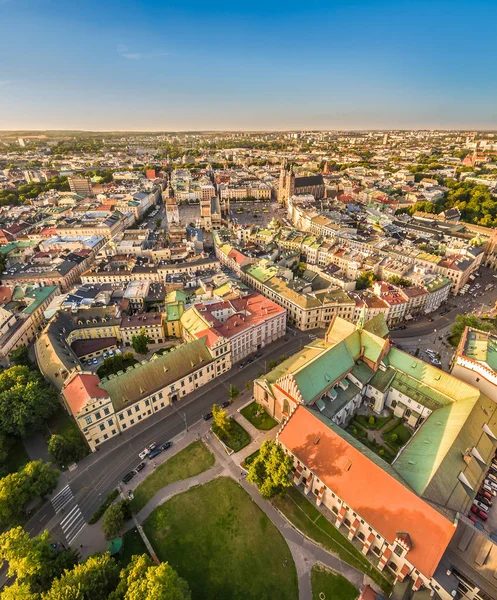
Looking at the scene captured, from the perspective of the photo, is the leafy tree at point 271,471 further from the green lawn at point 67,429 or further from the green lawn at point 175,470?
the green lawn at point 67,429

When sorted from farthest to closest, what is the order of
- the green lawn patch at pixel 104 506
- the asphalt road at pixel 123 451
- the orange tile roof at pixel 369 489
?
the asphalt road at pixel 123 451
the green lawn patch at pixel 104 506
the orange tile roof at pixel 369 489

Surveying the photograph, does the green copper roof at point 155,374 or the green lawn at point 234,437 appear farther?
the green copper roof at point 155,374

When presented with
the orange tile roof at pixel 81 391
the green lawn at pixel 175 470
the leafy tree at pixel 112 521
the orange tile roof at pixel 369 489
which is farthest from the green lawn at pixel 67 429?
the orange tile roof at pixel 369 489

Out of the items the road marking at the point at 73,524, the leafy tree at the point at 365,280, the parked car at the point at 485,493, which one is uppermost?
the leafy tree at the point at 365,280

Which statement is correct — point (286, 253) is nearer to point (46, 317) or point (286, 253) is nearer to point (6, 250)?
point (46, 317)

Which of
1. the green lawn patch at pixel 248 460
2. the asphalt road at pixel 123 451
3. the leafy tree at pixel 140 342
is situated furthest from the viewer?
the leafy tree at pixel 140 342

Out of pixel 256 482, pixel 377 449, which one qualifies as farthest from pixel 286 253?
pixel 256 482

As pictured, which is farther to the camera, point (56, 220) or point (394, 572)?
point (56, 220)
